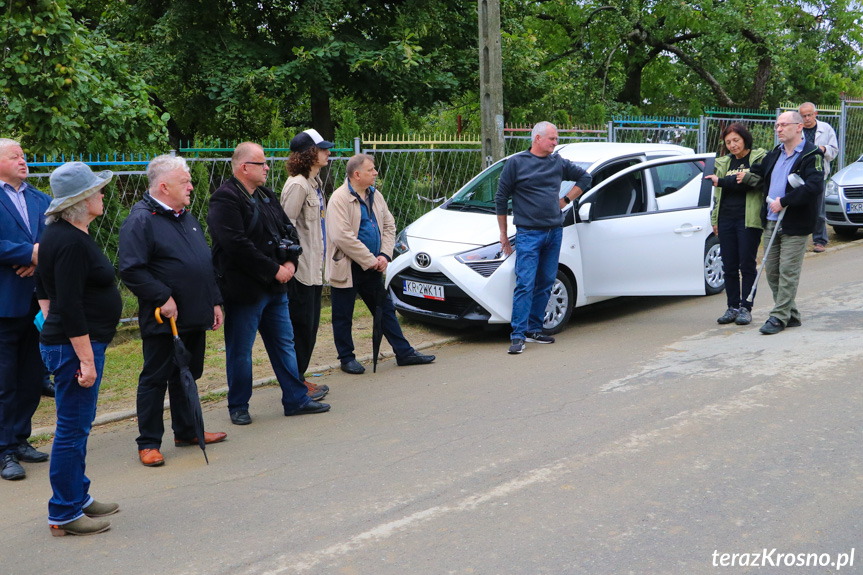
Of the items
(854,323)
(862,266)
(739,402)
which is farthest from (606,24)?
(739,402)

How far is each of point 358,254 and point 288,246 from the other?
3.90ft

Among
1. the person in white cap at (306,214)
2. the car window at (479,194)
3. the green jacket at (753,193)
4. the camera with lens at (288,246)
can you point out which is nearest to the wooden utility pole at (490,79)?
the car window at (479,194)

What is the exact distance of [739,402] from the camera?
587 cm

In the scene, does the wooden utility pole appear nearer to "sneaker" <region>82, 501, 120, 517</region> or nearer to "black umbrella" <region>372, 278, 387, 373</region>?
"black umbrella" <region>372, 278, 387, 373</region>

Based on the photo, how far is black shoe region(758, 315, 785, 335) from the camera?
784 cm

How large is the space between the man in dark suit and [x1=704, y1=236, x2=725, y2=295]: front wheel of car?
274 inches

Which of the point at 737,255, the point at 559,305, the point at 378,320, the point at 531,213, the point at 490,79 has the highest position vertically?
the point at 490,79

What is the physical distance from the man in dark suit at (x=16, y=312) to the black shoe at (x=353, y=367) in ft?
8.55

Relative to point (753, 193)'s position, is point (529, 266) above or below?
below

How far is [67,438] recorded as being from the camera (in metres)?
4.20

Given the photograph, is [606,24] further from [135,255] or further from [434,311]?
[135,255]

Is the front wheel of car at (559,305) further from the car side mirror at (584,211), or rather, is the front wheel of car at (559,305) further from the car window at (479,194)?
the car window at (479,194)

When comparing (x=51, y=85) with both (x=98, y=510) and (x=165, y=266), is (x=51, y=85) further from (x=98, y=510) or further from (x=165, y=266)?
(x=98, y=510)

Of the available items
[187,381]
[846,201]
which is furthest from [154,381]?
[846,201]
